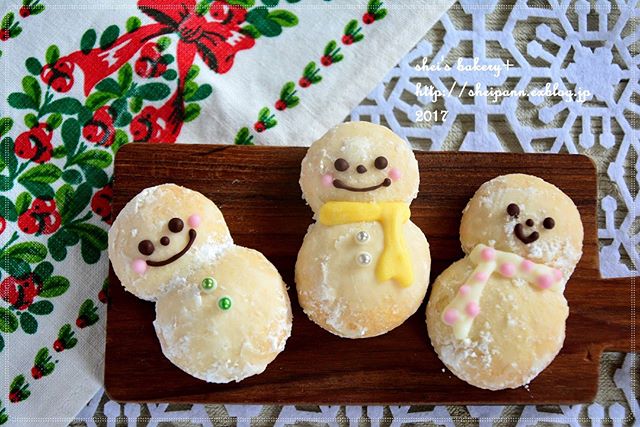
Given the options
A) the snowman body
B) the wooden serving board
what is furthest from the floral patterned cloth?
the snowman body

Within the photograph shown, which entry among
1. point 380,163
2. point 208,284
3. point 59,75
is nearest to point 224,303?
point 208,284

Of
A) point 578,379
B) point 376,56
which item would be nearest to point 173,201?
point 376,56

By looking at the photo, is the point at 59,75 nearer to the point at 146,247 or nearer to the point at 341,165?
the point at 146,247

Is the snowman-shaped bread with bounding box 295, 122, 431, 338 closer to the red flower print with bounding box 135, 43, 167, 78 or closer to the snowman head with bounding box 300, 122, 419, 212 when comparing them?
the snowman head with bounding box 300, 122, 419, 212

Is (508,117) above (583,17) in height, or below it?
below

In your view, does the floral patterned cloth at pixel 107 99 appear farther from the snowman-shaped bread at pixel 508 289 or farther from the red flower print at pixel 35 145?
the snowman-shaped bread at pixel 508 289

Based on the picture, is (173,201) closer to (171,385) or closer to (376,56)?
(171,385)
